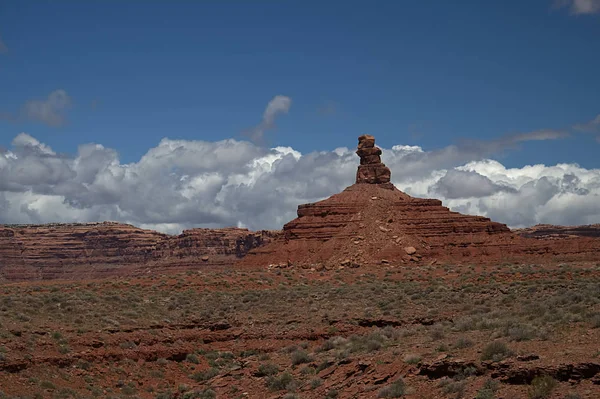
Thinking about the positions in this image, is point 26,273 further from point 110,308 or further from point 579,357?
point 579,357

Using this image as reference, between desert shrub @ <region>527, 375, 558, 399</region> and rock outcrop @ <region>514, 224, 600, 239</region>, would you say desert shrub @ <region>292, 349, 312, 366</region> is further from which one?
rock outcrop @ <region>514, 224, 600, 239</region>

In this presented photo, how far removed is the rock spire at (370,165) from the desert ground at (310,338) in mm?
29077

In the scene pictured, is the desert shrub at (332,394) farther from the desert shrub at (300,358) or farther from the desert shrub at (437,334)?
the desert shrub at (300,358)

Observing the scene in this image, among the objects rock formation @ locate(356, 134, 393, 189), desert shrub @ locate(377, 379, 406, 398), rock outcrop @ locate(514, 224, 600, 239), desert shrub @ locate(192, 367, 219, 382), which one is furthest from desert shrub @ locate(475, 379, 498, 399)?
rock outcrop @ locate(514, 224, 600, 239)

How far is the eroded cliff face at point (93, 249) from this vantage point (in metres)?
141

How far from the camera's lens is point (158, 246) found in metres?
148

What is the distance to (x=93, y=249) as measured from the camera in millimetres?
154000

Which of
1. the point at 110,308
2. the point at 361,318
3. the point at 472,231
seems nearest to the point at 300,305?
the point at 361,318

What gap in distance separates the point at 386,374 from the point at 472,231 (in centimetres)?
5188

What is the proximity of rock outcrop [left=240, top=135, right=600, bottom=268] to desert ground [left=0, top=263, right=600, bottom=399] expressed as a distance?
14.4 m

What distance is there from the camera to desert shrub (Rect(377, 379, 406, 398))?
1794cm

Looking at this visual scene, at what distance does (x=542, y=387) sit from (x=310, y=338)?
1801 centimetres

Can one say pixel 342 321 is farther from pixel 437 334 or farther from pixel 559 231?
pixel 559 231

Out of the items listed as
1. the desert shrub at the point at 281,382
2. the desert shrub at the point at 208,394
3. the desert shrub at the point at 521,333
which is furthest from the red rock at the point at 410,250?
the desert shrub at the point at 521,333
